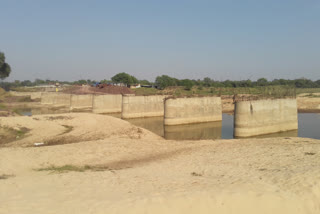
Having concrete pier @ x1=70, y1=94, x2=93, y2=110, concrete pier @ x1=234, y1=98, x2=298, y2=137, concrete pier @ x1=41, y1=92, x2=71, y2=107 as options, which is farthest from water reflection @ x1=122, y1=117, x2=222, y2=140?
concrete pier @ x1=41, y1=92, x2=71, y2=107

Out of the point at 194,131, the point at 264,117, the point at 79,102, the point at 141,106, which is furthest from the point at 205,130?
the point at 79,102

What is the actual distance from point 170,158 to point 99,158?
10.1ft

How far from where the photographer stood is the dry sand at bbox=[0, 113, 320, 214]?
5363 mm

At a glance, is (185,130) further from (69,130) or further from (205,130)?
(69,130)

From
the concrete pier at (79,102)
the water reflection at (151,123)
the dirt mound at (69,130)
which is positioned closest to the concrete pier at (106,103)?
the concrete pier at (79,102)

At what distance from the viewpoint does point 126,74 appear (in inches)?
3177

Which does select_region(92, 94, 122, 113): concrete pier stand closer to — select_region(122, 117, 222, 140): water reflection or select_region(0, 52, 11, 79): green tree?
select_region(122, 117, 222, 140): water reflection

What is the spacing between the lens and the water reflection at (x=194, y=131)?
68.7 feet

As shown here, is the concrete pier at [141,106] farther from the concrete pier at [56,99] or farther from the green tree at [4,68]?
the green tree at [4,68]

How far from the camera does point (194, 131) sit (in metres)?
23.4

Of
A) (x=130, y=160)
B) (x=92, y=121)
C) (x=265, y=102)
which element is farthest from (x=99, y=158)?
(x=265, y=102)

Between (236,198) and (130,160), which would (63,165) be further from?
(236,198)

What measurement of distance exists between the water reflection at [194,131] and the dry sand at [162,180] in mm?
6792

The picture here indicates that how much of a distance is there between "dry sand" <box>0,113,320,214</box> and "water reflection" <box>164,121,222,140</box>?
6792 mm
